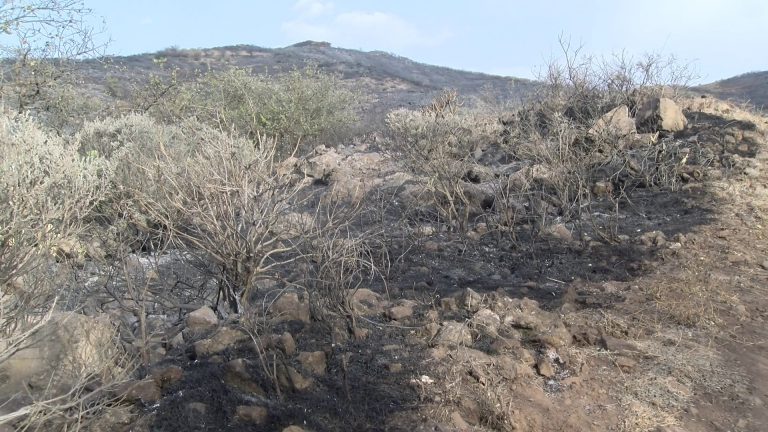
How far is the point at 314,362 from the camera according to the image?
11.2ft

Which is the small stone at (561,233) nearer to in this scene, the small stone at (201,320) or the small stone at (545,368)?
the small stone at (545,368)

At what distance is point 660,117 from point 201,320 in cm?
868

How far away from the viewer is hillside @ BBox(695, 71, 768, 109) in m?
29.6

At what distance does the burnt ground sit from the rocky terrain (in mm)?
12

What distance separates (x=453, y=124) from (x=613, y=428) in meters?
7.73

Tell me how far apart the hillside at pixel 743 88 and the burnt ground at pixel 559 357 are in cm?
2679

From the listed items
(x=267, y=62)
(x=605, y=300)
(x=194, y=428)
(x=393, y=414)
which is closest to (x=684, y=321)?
(x=605, y=300)

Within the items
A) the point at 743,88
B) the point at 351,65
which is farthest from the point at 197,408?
the point at 351,65

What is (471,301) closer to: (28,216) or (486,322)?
(486,322)

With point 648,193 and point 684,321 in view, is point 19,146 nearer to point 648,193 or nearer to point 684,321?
point 684,321

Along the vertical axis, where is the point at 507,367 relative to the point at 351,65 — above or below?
below

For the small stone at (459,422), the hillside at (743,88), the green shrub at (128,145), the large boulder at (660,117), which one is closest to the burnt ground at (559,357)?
the small stone at (459,422)

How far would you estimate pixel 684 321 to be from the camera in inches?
167

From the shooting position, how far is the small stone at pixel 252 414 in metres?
2.95
